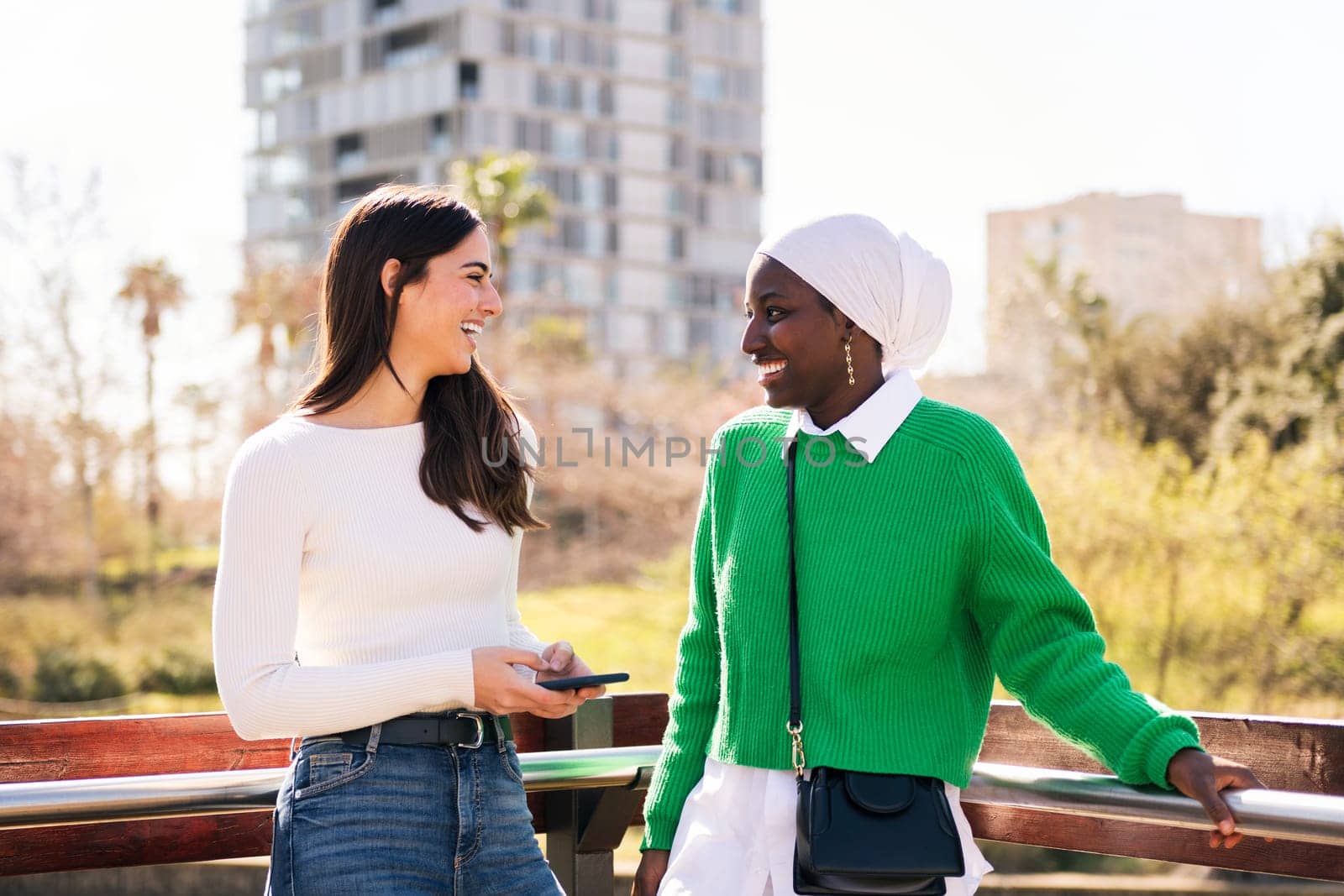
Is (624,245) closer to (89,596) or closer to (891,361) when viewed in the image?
(89,596)

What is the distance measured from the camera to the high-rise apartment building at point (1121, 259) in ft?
77.2

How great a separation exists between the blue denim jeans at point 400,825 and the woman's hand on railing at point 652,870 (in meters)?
0.14

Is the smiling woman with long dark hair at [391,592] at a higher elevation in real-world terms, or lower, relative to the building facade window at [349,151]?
lower

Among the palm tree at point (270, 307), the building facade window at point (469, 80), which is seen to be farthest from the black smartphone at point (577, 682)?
the building facade window at point (469, 80)

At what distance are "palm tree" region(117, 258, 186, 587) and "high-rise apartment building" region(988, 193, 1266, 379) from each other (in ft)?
47.5

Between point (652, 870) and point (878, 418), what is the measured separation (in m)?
0.82

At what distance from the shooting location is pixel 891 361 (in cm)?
227

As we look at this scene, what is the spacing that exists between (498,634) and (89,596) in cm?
2241

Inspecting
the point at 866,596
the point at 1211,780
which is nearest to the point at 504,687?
the point at 866,596

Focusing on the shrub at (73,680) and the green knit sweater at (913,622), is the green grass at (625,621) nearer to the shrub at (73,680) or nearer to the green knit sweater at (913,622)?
the shrub at (73,680)

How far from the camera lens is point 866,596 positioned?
213 cm

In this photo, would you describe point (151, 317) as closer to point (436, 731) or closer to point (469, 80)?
point (436, 731)

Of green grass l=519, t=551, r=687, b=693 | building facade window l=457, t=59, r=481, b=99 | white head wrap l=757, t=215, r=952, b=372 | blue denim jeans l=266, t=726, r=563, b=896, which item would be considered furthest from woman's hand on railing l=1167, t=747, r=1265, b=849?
building facade window l=457, t=59, r=481, b=99

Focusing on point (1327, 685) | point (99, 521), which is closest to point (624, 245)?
point (99, 521)
